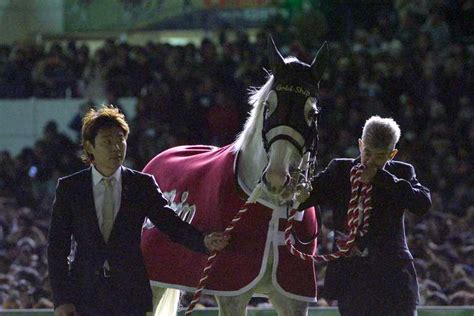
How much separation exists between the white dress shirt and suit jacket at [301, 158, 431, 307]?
40.6 inches

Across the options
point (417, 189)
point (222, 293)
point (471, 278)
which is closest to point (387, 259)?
point (417, 189)

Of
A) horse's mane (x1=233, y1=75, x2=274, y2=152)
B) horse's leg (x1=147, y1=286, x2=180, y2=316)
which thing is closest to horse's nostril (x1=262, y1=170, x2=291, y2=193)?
horse's mane (x1=233, y1=75, x2=274, y2=152)

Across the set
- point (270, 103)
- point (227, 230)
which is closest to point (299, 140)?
point (270, 103)

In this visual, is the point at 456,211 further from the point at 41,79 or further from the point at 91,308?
the point at 91,308

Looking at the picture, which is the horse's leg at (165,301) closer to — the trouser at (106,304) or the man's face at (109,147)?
the trouser at (106,304)

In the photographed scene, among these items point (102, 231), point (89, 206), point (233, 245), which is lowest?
point (233, 245)

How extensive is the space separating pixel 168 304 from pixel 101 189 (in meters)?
2.04

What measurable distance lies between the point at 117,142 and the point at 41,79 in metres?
9.36

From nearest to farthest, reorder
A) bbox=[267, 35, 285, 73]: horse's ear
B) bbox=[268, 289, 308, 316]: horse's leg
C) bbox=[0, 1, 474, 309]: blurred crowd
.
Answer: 1. bbox=[267, 35, 285, 73]: horse's ear
2. bbox=[268, 289, 308, 316]: horse's leg
3. bbox=[0, 1, 474, 309]: blurred crowd

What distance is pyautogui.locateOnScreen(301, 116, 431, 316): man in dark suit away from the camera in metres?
6.13

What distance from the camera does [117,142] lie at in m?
5.68

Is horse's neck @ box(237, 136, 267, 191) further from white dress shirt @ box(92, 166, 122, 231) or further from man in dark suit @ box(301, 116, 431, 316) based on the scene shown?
white dress shirt @ box(92, 166, 122, 231)

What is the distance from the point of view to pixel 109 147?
5.66m

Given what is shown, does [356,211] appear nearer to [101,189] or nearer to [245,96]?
[101,189]
